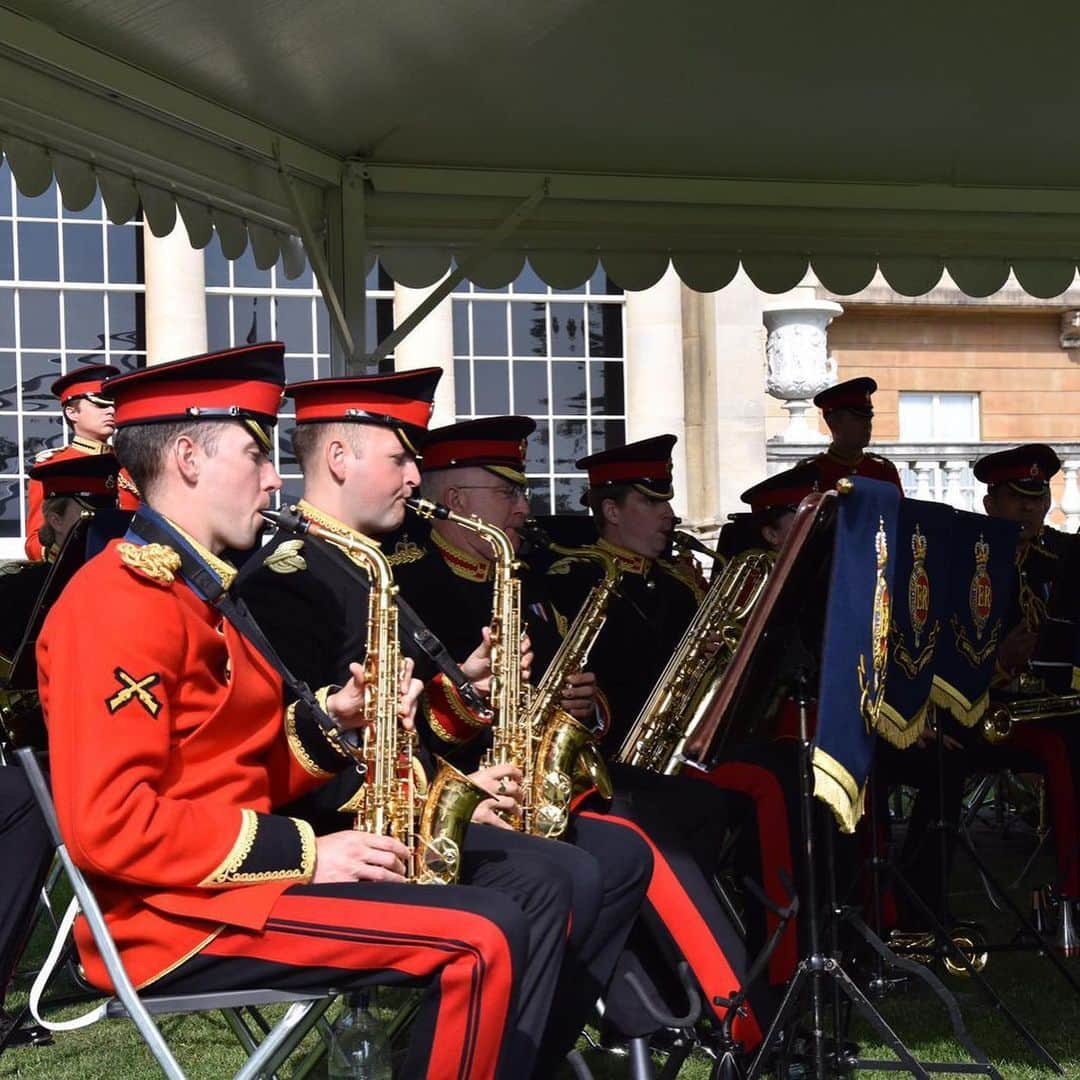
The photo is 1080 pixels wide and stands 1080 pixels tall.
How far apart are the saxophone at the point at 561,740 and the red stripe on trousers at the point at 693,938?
0.12 metres

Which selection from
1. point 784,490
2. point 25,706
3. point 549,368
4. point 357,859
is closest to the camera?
point 357,859

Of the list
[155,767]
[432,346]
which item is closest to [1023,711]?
[155,767]

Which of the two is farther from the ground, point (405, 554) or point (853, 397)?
point (853, 397)

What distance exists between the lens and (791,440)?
1717 centimetres

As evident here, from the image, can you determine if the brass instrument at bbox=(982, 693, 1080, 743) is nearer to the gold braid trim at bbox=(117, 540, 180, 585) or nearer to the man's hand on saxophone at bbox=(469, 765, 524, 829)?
the man's hand on saxophone at bbox=(469, 765, 524, 829)

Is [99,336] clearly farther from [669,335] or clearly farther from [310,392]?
[310,392]

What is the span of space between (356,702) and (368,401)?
2.88 feet

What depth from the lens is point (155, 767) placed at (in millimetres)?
2924

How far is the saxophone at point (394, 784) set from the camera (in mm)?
3451

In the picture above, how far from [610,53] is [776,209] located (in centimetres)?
174

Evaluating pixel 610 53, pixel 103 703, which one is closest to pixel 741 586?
pixel 610 53

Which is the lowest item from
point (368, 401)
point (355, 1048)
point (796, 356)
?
point (355, 1048)

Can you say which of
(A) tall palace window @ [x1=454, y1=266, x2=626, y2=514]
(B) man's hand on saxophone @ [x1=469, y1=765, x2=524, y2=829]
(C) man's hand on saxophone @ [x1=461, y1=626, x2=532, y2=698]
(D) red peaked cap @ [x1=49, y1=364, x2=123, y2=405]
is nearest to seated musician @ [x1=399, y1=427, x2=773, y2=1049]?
(C) man's hand on saxophone @ [x1=461, y1=626, x2=532, y2=698]

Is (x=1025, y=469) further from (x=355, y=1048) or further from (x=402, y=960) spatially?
(x=402, y=960)
